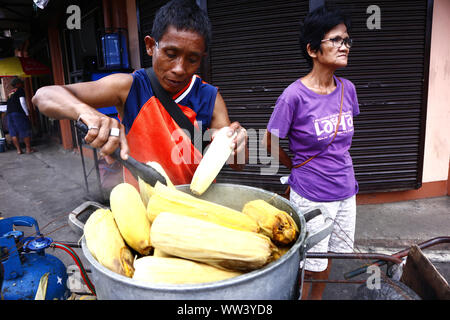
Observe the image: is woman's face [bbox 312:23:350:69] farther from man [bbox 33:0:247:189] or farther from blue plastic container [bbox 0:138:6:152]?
blue plastic container [bbox 0:138:6:152]

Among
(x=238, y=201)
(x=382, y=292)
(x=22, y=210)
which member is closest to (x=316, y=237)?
(x=382, y=292)

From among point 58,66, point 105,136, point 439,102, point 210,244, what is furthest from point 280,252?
point 58,66

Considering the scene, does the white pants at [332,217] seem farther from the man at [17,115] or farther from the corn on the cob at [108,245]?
the man at [17,115]

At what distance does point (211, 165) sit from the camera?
1244mm

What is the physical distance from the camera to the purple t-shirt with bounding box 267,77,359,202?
1.88m

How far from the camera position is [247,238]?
85cm

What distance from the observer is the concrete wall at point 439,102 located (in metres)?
3.93

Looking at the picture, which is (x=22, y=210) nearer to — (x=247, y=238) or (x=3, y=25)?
(x=247, y=238)

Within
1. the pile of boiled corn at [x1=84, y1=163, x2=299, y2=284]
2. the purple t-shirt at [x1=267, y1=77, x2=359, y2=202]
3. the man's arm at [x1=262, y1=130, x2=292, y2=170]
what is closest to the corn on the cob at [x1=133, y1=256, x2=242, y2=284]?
the pile of boiled corn at [x1=84, y1=163, x2=299, y2=284]

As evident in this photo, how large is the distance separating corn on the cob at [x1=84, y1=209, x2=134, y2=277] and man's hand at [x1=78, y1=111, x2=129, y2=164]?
23cm

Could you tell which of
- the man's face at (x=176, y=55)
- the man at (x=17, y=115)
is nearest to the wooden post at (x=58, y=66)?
the man at (x=17, y=115)

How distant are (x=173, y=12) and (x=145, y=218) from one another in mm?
978

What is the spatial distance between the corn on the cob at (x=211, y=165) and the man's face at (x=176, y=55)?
1.34ft
